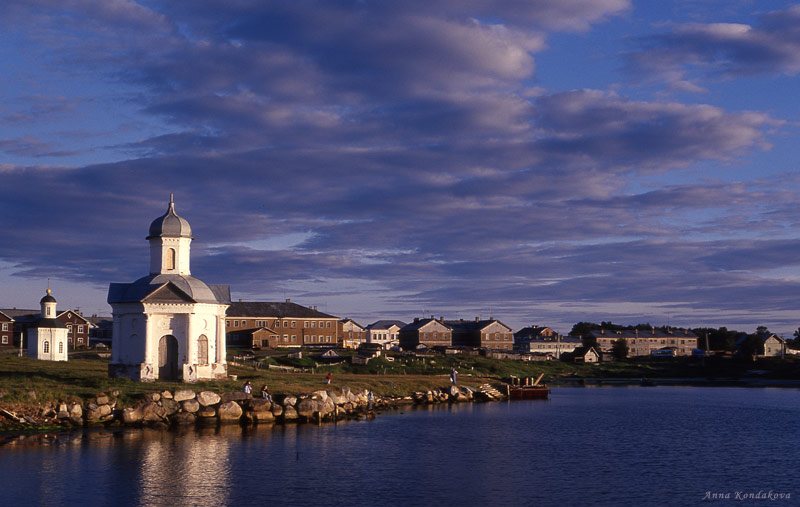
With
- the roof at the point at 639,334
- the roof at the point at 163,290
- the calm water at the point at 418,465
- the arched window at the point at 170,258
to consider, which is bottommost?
the calm water at the point at 418,465

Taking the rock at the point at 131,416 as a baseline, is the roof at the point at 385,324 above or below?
above

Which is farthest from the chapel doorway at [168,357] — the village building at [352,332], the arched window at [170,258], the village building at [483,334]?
the village building at [483,334]

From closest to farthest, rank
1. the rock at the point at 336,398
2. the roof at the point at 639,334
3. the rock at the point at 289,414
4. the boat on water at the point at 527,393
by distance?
the rock at the point at 289,414
the rock at the point at 336,398
the boat on water at the point at 527,393
the roof at the point at 639,334

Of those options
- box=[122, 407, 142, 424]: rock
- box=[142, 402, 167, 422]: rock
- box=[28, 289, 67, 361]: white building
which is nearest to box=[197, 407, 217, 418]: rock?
box=[142, 402, 167, 422]: rock

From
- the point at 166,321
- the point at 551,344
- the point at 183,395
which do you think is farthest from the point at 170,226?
the point at 551,344

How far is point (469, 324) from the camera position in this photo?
155 metres

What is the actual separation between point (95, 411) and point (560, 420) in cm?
3252

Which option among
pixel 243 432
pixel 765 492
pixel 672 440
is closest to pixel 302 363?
pixel 243 432

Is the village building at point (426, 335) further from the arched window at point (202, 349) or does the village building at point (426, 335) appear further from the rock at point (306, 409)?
the rock at point (306, 409)

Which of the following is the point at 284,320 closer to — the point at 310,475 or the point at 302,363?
the point at 302,363

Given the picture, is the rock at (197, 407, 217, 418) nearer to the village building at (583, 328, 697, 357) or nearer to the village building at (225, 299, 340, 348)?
the village building at (225, 299, 340, 348)

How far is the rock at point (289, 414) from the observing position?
51.8 m

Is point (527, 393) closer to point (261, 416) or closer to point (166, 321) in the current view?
point (261, 416)

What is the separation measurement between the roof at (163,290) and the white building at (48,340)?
27.5 m
